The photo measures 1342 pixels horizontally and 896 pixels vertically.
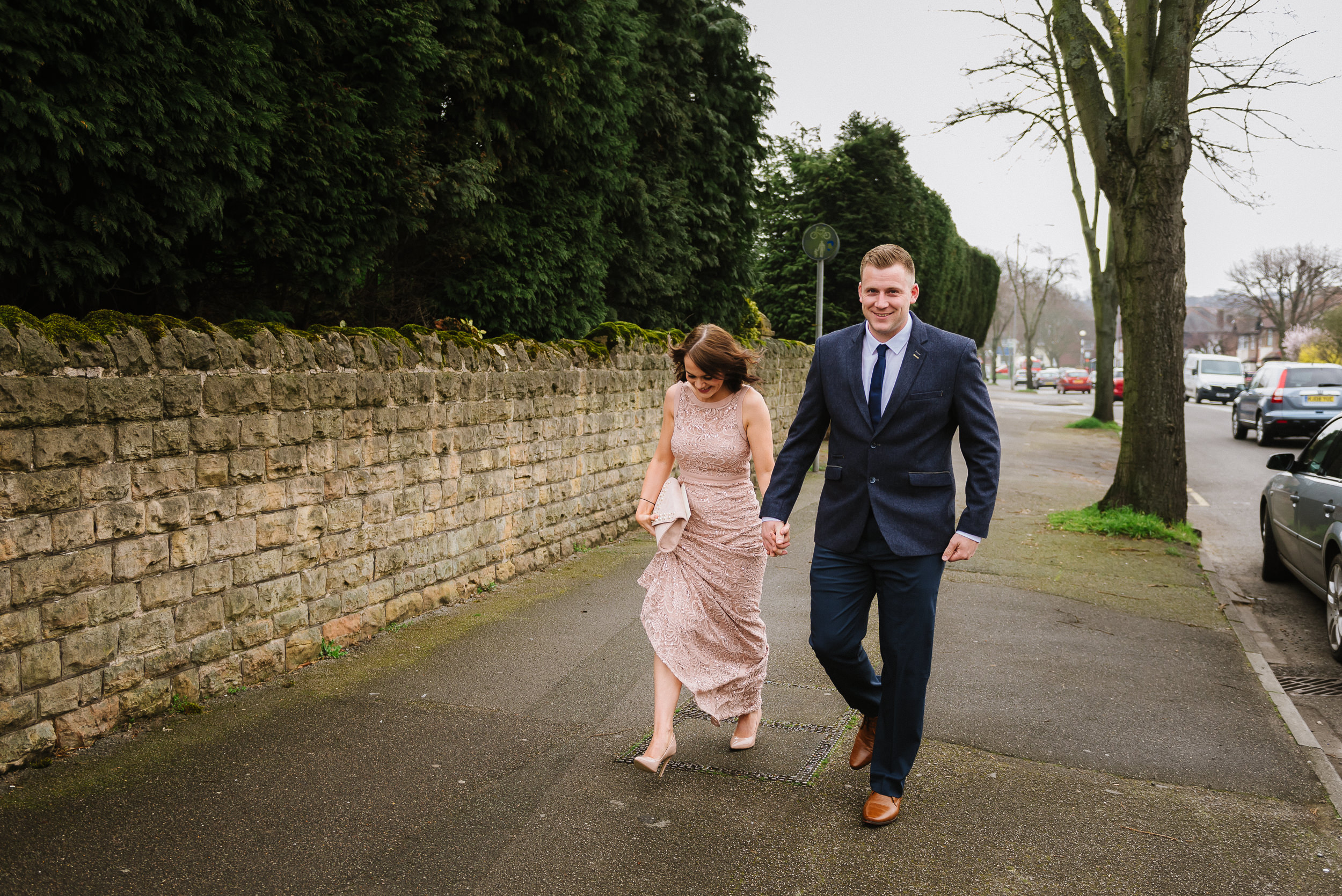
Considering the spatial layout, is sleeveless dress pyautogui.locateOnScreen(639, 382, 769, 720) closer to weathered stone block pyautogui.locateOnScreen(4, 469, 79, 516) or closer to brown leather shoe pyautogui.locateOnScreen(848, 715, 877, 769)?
brown leather shoe pyautogui.locateOnScreen(848, 715, 877, 769)

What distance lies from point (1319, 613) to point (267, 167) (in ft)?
27.0

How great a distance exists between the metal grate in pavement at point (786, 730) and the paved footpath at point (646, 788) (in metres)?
0.02

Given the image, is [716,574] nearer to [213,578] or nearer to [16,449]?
[213,578]

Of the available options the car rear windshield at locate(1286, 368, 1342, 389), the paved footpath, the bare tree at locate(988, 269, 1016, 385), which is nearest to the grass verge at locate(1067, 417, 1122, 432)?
the car rear windshield at locate(1286, 368, 1342, 389)

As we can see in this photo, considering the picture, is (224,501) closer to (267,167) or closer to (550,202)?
(267,167)

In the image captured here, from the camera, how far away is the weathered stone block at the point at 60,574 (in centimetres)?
384

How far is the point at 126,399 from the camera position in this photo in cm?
423

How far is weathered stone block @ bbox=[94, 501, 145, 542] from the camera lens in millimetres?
4160

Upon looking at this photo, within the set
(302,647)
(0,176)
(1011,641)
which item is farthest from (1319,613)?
(0,176)

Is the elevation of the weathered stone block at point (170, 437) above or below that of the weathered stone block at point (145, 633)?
above

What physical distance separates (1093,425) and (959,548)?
77.4 feet

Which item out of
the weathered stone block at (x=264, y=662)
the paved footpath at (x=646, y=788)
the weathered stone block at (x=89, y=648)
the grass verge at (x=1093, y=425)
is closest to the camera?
the paved footpath at (x=646, y=788)

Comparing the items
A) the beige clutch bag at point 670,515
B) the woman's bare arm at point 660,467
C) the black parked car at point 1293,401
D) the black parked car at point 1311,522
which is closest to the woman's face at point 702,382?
the woman's bare arm at point 660,467

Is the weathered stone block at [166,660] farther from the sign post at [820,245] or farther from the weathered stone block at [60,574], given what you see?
the sign post at [820,245]
